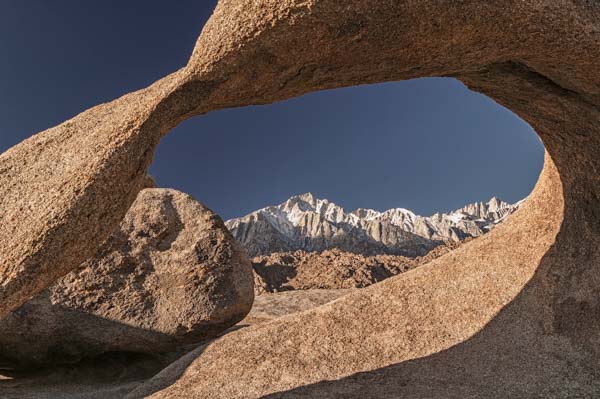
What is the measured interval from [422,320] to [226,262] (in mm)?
5975

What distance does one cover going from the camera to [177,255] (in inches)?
497

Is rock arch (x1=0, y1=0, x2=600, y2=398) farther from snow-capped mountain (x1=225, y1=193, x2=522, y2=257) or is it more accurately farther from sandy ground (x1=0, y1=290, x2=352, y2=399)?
snow-capped mountain (x1=225, y1=193, x2=522, y2=257)

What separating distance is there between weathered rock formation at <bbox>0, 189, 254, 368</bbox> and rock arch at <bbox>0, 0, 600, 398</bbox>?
6.05 ft

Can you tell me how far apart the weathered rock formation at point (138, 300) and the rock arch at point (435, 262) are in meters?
1.84

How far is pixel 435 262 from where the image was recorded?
1107 cm

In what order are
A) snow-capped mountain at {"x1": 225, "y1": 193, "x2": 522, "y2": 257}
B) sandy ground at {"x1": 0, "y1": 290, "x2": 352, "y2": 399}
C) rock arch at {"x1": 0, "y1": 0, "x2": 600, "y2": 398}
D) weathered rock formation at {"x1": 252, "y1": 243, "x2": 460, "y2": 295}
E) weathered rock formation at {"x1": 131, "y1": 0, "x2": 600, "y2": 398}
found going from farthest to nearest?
snow-capped mountain at {"x1": 225, "y1": 193, "x2": 522, "y2": 257}, weathered rock formation at {"x1": 252, "y1": 243, "x2": 460, "y2": 295}, sandy ground at {"x1": 0, "y1": 290, "x2": 352, "y2": 399}, weathered rock formation at {"x1": 131, "y1": 0, "x2": 600, "y2": 398}, rock arch at {"x1": 0, "y1": 0, "x2": 600, "y2": 398}

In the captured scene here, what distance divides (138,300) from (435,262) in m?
8.56

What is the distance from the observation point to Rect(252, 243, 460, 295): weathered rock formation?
102 ft

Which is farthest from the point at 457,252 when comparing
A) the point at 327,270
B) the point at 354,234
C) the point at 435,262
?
the point at 354,234

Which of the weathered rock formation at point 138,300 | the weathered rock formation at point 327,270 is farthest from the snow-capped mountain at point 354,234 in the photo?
the weathered rock formation at point 138,300

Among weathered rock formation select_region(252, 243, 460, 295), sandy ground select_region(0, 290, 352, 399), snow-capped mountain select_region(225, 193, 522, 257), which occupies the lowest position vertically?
sandy ground select_region(0, 290, 352, 399)

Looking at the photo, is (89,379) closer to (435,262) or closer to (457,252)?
(435,262)

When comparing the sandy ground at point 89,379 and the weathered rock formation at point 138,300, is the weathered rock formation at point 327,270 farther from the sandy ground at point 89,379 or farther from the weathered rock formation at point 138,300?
the sandy ground at point 89,379

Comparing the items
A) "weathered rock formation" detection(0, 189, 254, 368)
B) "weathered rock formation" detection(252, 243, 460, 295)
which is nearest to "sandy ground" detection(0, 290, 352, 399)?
"weathered rock formation" detection(0, 189, 254, 368)
